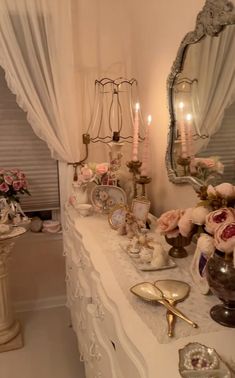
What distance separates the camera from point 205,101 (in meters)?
1.33

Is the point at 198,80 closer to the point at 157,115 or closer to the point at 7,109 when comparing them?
the point at 157,115

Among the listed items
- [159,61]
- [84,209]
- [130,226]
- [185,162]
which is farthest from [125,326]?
[159,61]

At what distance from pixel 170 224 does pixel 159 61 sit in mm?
1121

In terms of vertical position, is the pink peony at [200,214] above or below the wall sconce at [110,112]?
below

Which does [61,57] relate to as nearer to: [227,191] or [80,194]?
[80,194]

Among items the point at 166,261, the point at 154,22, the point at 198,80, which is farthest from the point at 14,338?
the point at 154,22

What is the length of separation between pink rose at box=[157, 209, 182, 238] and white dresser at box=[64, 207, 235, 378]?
0.14m

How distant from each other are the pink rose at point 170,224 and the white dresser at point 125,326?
14 cm

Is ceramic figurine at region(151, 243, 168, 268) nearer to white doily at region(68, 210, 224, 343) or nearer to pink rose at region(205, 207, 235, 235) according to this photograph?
white doily at region(68, 210, 224, 343)

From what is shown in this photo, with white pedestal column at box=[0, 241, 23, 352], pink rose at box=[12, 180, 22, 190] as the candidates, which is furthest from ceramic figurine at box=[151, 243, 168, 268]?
pink rose at box=[12, 180, 22, 190]

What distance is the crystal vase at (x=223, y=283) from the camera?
0.81 m

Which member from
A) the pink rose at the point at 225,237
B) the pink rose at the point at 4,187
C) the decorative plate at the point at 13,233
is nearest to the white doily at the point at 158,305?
the pink rose at the point at 225,237

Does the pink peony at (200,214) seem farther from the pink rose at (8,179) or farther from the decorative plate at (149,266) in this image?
Result: the pink rose at (8,179)

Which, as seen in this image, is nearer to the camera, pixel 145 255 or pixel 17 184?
pixel 145 255
